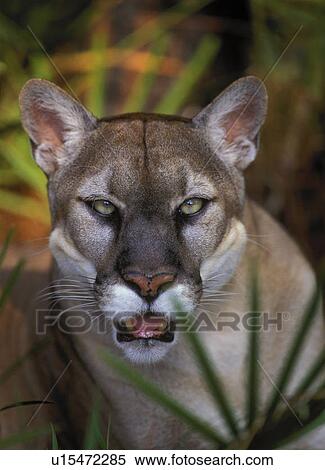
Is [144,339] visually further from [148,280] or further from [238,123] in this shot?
[238,123]

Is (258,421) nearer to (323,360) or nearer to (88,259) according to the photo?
(323,360)

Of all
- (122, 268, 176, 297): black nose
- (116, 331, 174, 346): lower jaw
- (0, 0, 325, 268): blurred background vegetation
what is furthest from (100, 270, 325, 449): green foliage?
(0, 0, 325, 268): blurred background vegetation

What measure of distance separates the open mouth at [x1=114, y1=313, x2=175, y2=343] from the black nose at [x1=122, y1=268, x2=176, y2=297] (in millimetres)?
75

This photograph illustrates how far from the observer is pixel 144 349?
229 centimetres

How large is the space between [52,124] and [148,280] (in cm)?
60

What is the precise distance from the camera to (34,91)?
2420 millimetres

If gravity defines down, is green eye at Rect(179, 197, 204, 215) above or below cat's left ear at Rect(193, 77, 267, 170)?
below

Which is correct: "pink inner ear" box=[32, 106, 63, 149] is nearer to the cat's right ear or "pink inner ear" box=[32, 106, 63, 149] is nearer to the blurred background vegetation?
the cat's right ear

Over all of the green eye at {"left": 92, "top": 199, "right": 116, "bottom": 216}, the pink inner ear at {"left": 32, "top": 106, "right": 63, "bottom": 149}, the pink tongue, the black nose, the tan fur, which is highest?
the pink inner ear at {"left": 32, "top": 106, "right": 63, "bottom": 149}

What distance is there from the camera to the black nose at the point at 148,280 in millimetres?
2121

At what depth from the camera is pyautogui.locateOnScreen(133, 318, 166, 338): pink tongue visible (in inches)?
87.7

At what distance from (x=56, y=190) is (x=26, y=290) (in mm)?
762

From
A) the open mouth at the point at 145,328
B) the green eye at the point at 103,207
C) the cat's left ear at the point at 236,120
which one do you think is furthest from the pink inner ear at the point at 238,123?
the open mouth at the point at 145,328
